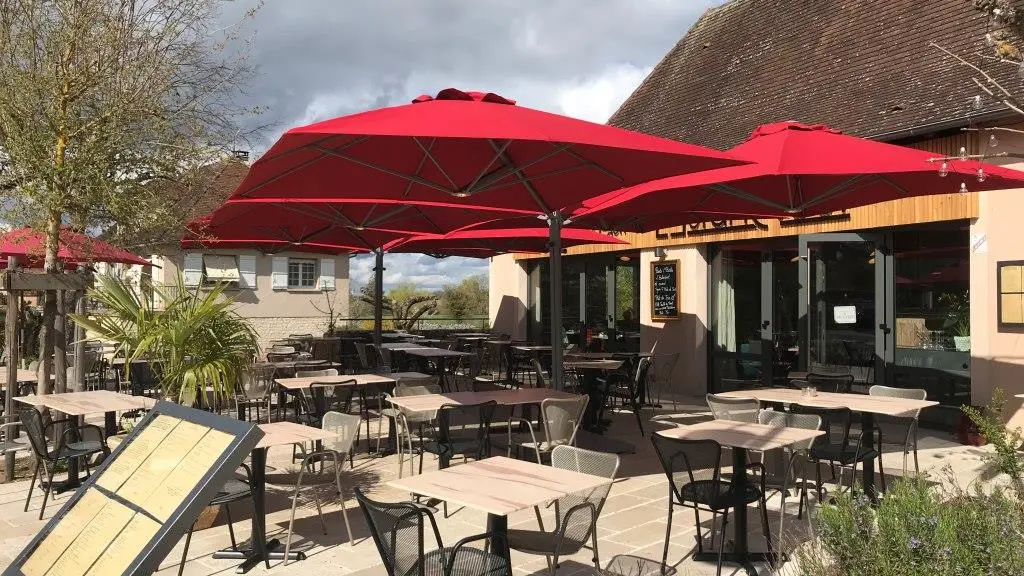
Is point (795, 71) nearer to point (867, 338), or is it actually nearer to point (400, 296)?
point (867, 338)

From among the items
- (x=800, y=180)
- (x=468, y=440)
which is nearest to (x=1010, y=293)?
(x=800, y=180)

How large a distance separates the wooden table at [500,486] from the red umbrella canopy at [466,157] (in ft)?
5.74

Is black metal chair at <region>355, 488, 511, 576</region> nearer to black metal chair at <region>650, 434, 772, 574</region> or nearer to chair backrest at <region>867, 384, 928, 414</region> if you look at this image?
black metal chair at <region>650, 434, 772, 574</region>

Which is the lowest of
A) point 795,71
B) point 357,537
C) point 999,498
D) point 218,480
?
point 357,537

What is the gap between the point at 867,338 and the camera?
10375 millimetres

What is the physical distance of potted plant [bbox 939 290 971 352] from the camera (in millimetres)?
9203

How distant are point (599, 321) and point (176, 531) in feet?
44.3

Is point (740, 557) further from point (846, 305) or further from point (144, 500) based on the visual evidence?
point (846, 305)

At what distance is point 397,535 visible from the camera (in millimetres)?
3301

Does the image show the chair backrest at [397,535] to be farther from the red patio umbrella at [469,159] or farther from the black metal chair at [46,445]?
the black metal chair at [46,445]

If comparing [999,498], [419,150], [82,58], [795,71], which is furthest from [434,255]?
[999,498]

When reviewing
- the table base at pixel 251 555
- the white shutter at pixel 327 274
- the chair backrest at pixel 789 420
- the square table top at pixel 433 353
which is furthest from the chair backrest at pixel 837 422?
the white shutter at pixel 327 274

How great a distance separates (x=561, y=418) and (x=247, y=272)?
18890 millimetres

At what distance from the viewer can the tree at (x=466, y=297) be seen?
36.5 meters
